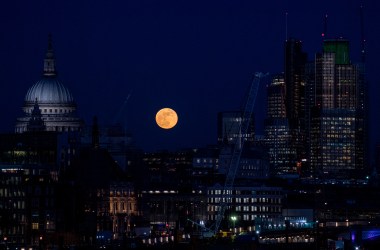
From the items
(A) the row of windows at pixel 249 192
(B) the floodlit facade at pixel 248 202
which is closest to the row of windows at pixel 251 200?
(B) the floodlit facade at pixel 248 202

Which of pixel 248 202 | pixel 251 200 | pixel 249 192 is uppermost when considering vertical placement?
pixel 249 192

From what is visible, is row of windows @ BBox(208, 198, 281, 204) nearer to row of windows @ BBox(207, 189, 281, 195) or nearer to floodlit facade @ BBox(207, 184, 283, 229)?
floodlit facade @ BBox(207, 184, 283, 229)

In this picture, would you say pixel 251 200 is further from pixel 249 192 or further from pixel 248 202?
pixel 249 192

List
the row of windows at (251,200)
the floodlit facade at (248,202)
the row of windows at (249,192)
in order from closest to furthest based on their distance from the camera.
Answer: the floodlit facade at (248,202), the row of windows at (251,200), the row of windows at (249,192)

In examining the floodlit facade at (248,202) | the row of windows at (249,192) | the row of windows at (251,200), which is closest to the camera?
the floodlit facade at (248,202)

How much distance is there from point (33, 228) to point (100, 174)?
2501cm

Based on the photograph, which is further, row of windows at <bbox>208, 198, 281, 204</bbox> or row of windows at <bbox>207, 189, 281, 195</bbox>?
row of windows at <bbox>207, 189, 281, 195</bbox>

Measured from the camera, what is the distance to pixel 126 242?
146 metres

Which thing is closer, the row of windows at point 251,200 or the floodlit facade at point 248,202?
the floodlit facade at point 248,202

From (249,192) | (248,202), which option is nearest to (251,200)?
(248,202)

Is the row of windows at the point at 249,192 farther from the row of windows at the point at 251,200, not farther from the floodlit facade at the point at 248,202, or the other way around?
the row of windows at the point at 251,200

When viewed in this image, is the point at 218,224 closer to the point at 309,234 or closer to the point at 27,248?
the point at 309,234

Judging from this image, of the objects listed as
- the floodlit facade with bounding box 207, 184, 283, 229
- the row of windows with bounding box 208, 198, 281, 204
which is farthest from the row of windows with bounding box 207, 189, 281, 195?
the row of windows with bounding box 208, 198, 281, 204

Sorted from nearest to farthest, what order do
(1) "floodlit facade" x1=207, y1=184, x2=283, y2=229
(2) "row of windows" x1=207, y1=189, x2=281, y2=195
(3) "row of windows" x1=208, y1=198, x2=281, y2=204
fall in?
(1) "floodlit facade" x1=207, y1=184, x2=283, y2=229 < (3) "row of windows" x1=208, y1=198, x2=281, y2=204 < (2) "row of windows" x1=207, y1=189, x2=281, y2=195
